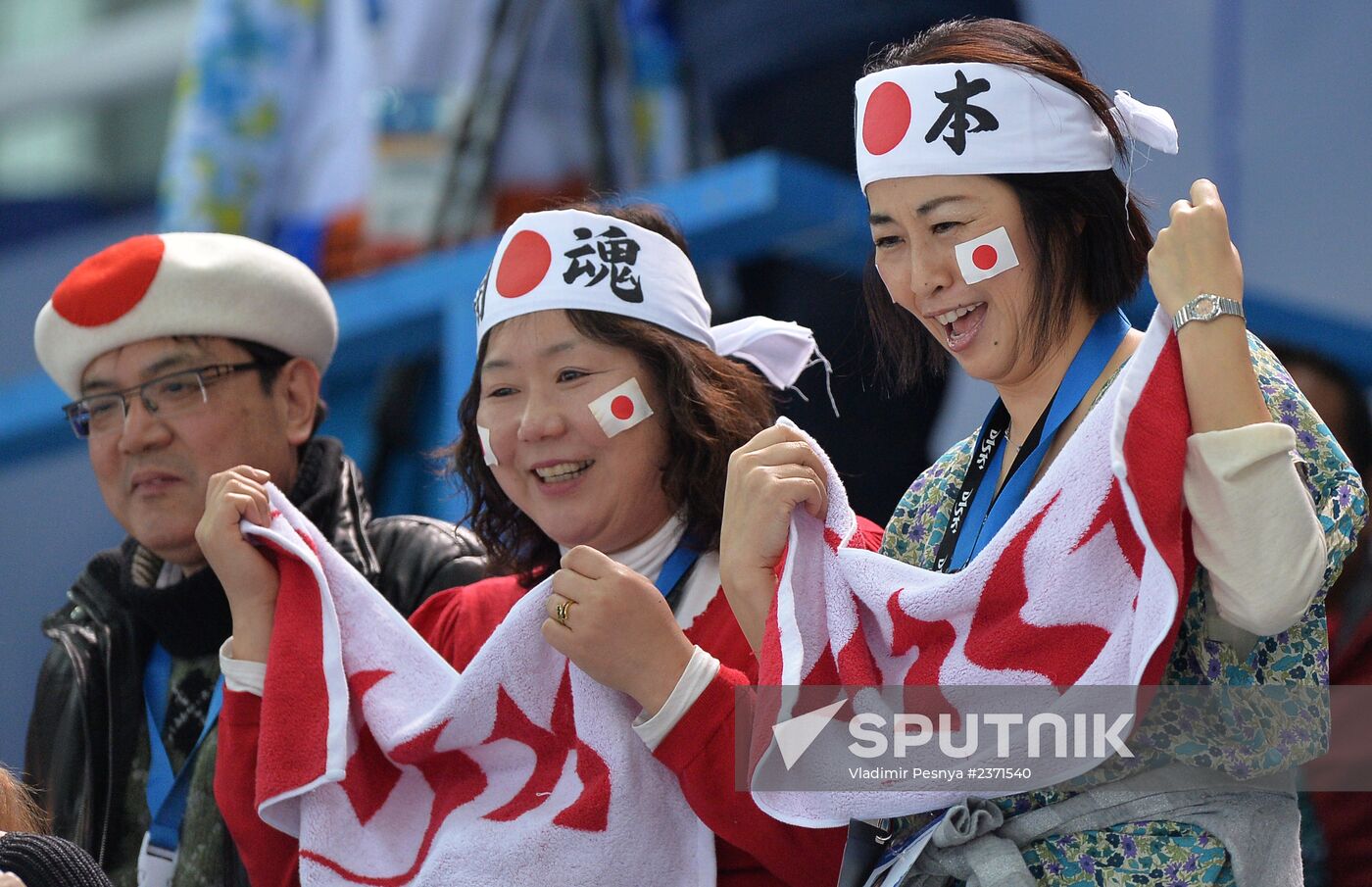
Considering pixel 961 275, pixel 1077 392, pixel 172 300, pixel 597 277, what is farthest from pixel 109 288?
pixel 1077 392

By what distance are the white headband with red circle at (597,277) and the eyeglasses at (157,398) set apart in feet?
1.84

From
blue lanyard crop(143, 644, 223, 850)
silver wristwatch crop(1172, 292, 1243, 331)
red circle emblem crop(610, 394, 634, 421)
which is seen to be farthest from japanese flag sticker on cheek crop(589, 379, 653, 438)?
silver wristwatch crop(1172, 292, 1243, 331)

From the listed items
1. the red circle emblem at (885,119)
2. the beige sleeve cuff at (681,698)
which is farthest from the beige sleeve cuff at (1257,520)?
the beige sleeve cuff at (681,698)

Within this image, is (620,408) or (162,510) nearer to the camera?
(620,408)

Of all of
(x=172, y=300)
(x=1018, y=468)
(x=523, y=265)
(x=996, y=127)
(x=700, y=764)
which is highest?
(x=172, y=300)

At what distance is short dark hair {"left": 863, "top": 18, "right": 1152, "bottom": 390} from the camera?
192cm

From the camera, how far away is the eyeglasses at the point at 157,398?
2717mm

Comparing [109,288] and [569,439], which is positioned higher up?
[109,288]

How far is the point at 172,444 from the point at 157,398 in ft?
0.26

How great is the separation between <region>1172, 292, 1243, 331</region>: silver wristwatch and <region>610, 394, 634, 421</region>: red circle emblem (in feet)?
2.69

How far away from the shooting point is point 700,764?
6.62 feet

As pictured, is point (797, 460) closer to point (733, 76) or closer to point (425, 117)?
point (733, 76)

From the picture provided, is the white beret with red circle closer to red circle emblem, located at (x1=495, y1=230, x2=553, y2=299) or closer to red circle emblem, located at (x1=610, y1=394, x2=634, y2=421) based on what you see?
red circle emblem, located at (x1=495, y1=230, x2=553, y2=299)

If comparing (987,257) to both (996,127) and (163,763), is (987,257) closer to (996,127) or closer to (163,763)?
(996,127)
